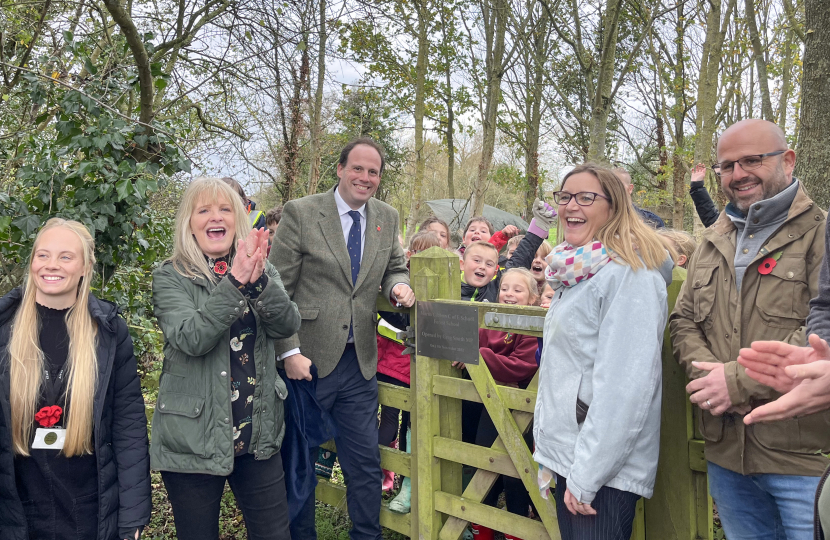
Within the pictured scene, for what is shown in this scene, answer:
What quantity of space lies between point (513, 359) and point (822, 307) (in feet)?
5.37

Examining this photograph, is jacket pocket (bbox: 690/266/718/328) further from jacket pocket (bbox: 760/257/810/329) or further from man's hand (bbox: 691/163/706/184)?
man's hand (bbox: 691/163/706/184)

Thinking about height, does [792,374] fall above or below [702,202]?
below

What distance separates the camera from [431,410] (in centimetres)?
311

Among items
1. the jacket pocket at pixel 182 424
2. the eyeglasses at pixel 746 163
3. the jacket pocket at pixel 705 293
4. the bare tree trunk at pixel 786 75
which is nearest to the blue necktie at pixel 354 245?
the jacket pocket at pixel 182 424

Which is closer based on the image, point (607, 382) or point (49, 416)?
point (607, 382)

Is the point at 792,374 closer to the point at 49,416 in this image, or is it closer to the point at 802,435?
the point at 802,435

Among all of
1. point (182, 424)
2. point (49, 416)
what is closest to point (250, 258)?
point (182, 424)

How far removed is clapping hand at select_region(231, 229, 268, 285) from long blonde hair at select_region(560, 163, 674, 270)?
1.27 metres

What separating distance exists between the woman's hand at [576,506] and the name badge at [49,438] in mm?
1928

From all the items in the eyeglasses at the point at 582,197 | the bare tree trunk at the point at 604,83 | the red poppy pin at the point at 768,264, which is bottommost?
the red poppy pin at the point at 768,264

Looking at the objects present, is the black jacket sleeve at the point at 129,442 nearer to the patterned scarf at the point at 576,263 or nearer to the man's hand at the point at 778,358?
Result: the patterned scarf at the point at 576,263

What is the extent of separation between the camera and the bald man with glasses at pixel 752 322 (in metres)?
1.89

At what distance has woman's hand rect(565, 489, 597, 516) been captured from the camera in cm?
196

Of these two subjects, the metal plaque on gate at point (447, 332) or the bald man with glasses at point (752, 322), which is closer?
the bald man with glasses at point (752, 322)
